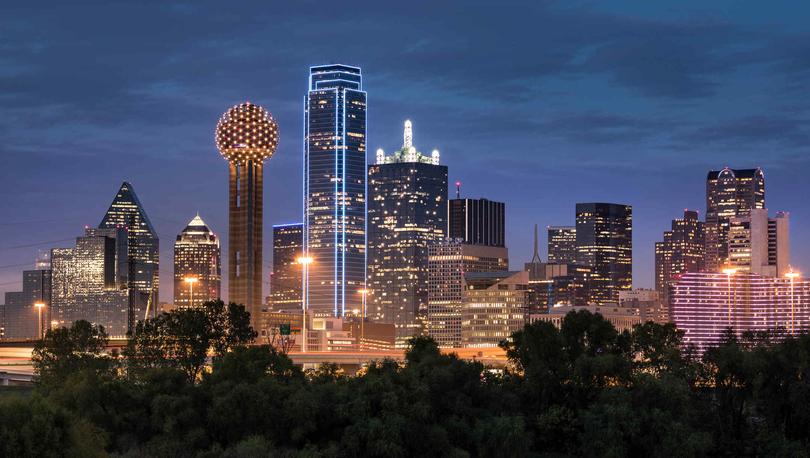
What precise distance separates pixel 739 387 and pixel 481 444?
25.2 m

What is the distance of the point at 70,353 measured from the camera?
120375 mm

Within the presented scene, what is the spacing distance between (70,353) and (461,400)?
3708 cm

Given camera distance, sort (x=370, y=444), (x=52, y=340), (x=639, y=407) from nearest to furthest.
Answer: (x=370, y=444) → (x=639, y=407) → (x=52, y=340)

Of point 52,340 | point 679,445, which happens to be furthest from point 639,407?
point 52,340

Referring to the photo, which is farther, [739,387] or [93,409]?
[739,387]

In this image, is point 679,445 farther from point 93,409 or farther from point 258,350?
point 93,409

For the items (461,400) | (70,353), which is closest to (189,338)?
(70,353)

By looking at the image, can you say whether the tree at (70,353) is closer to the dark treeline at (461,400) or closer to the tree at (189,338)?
the dark treeline at (461,400)

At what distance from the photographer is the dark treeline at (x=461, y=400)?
9925 centimetres

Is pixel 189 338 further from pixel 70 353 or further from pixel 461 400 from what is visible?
pixel 461 400

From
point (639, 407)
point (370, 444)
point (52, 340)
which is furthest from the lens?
point (52, 340)

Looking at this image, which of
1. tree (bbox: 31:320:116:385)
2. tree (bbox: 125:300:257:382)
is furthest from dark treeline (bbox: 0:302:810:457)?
tree (bbox: 125:300:257:382)

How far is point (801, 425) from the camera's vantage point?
110m

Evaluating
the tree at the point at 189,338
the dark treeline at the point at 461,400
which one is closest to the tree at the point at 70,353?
the dark treeline at the point at 461,400
